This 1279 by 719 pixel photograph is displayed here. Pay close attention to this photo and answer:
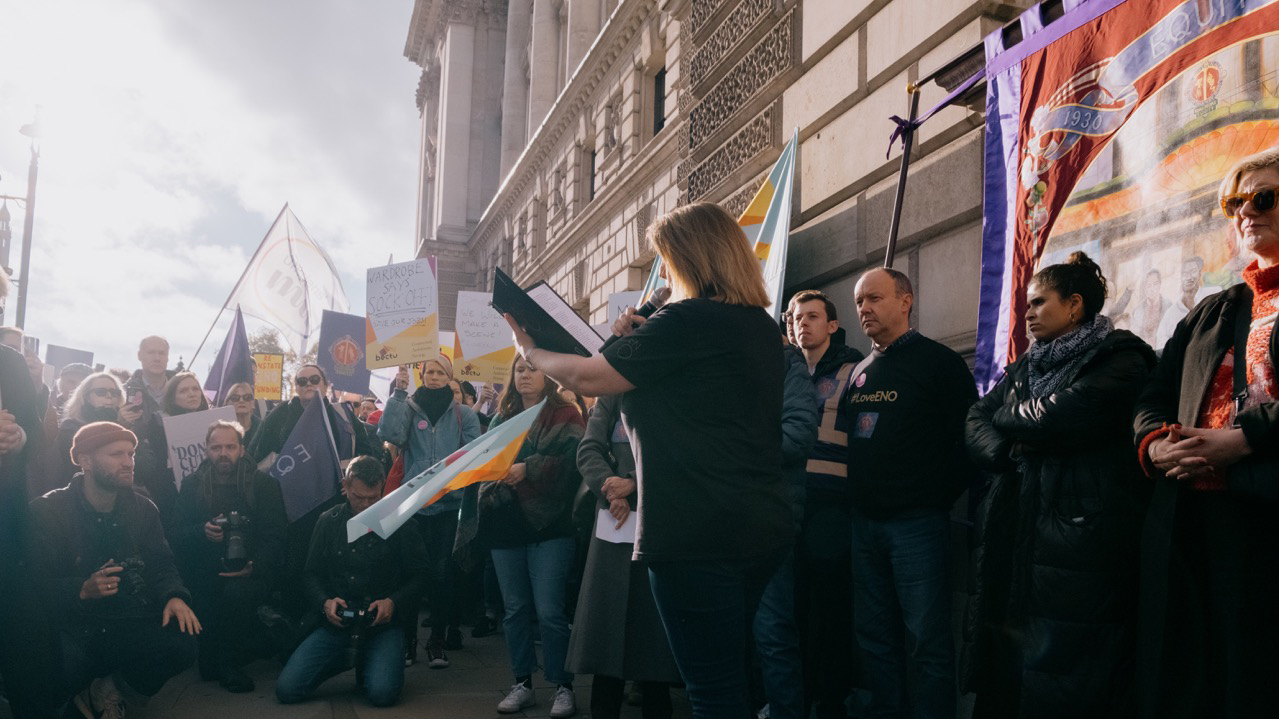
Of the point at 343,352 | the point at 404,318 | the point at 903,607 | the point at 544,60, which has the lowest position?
the point at 903,607

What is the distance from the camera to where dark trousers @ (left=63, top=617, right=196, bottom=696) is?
462 cm

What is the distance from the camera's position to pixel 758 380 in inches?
103

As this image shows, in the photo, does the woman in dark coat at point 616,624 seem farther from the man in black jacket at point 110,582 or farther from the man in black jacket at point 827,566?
the man in black jacket at point 110,582

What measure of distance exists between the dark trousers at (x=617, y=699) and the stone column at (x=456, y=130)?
35.4 meters

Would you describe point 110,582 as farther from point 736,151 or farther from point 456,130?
point 456,130

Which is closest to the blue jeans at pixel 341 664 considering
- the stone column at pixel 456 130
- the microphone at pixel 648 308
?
the microphone at pixel 648 308

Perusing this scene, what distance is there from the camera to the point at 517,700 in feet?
16.3

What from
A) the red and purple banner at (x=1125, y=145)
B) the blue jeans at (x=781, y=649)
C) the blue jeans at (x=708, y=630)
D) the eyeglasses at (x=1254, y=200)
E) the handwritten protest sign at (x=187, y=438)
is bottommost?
the blue jeans at (x=781, y=649)

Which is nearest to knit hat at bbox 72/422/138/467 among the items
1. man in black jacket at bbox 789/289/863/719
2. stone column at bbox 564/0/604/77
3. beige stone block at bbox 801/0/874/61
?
man in black jacket at bbox 789/289/863/719

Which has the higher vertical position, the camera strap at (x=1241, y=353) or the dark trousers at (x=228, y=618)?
the camera strap at (x=1241, y=353)

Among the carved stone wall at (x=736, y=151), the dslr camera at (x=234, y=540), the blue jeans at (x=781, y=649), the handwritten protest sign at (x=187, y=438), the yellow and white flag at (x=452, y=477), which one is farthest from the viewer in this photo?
the carved stone wall at (x=736, y=151)

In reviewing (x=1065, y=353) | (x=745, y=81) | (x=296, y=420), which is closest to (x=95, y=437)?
(x=296, y=420)

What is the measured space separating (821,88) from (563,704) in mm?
4492

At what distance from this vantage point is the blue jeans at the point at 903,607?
388 cm
